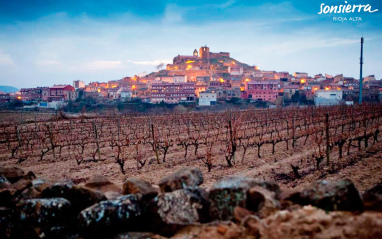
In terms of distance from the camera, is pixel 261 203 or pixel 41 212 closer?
pixel 261 203

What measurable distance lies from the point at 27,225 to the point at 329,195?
15.4 ft

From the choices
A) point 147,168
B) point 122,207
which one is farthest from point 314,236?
point 147,168

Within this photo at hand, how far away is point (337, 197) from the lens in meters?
3.61

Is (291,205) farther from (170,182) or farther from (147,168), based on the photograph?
(147,168)

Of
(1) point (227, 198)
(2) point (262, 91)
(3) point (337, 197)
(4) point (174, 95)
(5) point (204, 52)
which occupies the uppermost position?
(5) point (204, 52)

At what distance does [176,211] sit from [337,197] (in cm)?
234

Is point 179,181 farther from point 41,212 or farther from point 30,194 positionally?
point 30,194

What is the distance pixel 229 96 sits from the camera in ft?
316

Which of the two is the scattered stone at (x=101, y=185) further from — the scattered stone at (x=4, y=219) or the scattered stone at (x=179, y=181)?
the scattered stone at (x=4, y=219)

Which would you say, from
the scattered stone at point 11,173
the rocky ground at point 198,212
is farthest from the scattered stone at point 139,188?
the scattered stone at point 11,173

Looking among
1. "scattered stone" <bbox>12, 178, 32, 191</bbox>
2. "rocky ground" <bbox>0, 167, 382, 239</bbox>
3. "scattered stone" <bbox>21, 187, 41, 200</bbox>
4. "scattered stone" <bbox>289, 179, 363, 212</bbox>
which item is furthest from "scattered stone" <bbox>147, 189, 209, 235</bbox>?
"scattered stone" <bbox>12, 178, 32, 191</bbox>

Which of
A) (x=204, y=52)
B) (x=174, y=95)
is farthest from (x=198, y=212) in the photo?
(x=204, y=52)

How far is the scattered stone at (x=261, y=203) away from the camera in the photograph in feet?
12.3

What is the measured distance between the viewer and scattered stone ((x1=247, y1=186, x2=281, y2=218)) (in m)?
3.74
